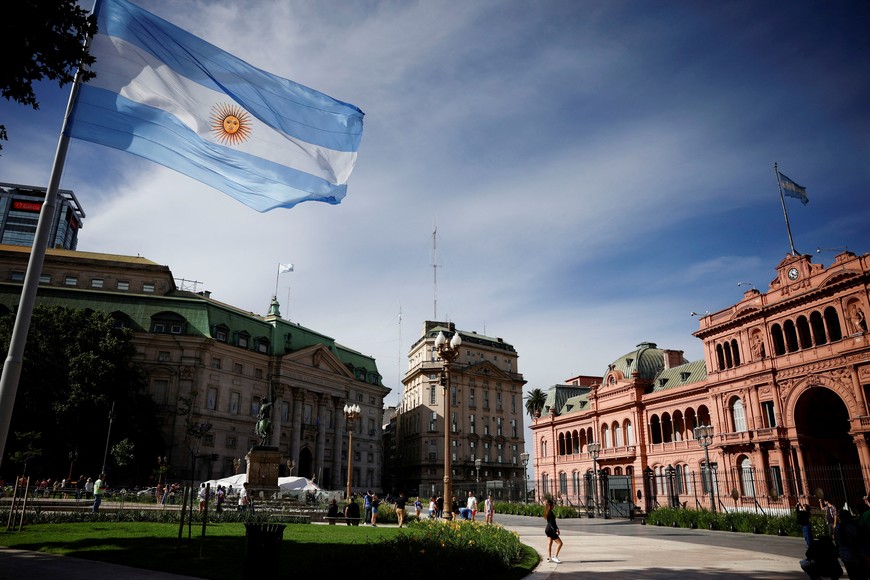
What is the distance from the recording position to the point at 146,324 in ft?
204

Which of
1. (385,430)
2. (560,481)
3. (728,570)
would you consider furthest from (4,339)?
(385,430)

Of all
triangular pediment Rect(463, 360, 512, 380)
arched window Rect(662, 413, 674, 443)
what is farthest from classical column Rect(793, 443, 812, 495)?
triangular pediment Rect(463, 360, 512, 380)

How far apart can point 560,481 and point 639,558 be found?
186 feet

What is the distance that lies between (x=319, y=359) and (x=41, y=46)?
2795 inches

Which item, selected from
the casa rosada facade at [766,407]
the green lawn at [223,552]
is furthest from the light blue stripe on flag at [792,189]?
the green lawn at [223,552]

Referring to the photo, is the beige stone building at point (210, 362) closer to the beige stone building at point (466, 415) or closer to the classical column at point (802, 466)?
the beige stone building at point (466, 415)

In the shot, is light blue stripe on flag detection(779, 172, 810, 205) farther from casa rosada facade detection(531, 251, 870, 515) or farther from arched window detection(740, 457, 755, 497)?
arched window detection(740, 457, 755, 497)

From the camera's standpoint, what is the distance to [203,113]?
1323cm

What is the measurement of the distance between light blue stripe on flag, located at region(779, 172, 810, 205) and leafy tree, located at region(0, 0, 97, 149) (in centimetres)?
4711

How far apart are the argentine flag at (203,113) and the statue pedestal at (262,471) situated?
75.7ft

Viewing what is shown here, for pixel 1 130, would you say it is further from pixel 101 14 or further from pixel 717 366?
pixel 717 366

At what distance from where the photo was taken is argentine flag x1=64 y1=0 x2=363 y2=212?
40.2 ft

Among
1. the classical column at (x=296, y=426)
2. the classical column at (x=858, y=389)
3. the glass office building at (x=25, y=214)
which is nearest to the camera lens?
the classical column at (x=858, y=389)

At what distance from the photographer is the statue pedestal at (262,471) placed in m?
32.1
